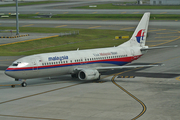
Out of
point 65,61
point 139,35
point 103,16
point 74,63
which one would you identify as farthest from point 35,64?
point 103,16

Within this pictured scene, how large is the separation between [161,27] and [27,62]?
84.2 metres

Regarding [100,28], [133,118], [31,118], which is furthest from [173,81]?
[100,28]

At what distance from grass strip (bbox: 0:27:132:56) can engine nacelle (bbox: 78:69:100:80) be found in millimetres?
30187

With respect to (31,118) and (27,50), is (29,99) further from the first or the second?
(27,50)

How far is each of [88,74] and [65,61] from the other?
3.72 m

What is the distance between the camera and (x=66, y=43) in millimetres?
91938

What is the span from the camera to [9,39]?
9319cm

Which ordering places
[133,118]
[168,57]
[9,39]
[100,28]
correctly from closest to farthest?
[133,118], [168,57], [9,39], [100,28]

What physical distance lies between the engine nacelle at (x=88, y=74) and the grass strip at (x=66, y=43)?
1188 inches

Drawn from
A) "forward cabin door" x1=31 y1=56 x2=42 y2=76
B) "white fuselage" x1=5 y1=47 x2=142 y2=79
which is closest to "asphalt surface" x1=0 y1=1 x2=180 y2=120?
"white fuselage" x1=5 y1=47 x2=142 y2=79

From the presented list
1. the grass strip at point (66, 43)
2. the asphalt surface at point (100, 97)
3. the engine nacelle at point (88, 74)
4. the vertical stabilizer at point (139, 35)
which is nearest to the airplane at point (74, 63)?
the engine nacelle at point (88, 74)

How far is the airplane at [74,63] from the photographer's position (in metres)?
43.3

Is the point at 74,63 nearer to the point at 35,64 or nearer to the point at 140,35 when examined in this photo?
the point at 35,64

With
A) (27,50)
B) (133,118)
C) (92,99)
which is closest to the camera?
(133,118)
